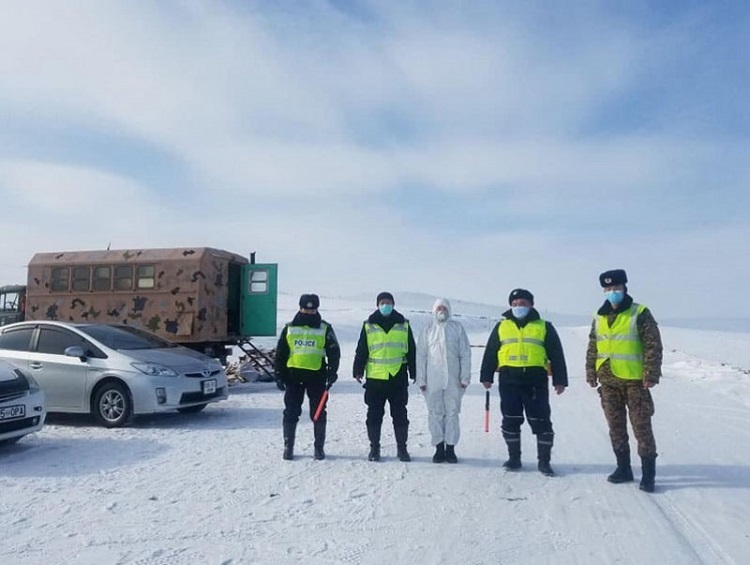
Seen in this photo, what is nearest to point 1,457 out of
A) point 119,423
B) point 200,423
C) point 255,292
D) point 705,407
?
point 119,423

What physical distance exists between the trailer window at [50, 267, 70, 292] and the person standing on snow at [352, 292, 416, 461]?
9826 mm

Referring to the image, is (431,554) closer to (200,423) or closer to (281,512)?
(281,512)

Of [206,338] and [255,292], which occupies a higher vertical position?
[255,292]

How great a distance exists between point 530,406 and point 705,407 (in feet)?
19.7

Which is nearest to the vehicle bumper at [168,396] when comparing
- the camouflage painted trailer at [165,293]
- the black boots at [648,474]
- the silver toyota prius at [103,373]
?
the silver toyota prius at [103,373]

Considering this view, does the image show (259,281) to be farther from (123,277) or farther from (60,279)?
(60,279)

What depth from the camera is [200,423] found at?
9.37 meters

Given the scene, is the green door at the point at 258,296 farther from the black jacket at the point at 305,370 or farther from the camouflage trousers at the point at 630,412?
the camouflage trousers at the point at 630,412

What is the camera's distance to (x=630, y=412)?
585cm

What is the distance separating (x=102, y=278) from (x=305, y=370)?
8772 millimetres

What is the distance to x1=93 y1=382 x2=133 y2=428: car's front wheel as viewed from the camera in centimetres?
885

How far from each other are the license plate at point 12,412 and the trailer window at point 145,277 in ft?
21.8

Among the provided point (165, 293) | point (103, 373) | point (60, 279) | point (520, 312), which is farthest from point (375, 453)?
point (60, 279)

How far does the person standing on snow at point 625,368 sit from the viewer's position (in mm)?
5656
